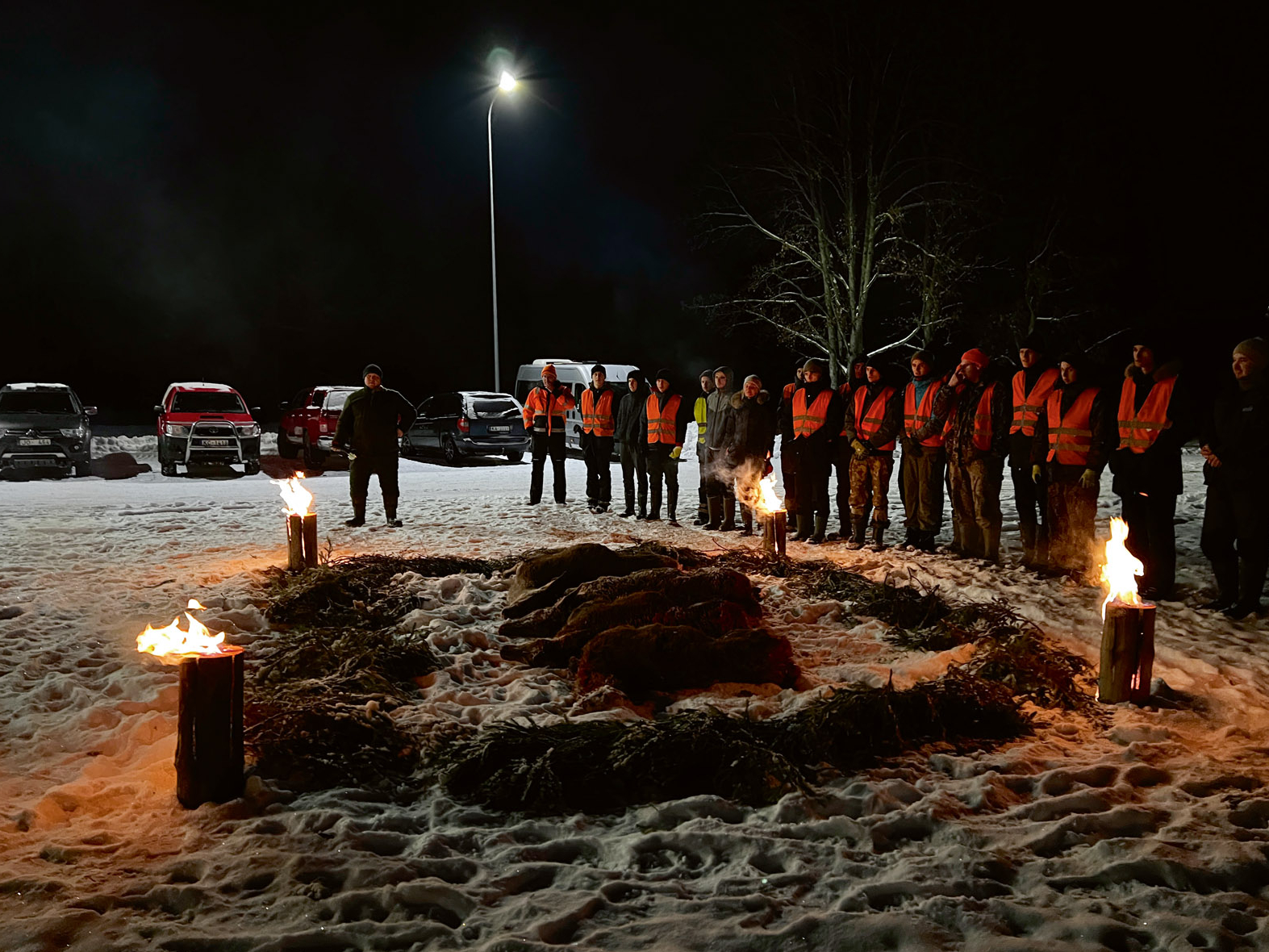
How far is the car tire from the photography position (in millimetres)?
22172

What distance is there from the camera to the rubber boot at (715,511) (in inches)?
457

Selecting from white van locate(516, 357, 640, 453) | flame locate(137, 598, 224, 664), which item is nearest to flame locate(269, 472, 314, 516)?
flame locate(137, 598, 224, 664)

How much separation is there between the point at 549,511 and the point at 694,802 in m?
9.28

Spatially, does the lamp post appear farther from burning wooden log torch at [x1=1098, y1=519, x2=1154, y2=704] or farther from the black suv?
burning wooden log torch at [x1=1098, y1=519, x2=1154, y2=704]

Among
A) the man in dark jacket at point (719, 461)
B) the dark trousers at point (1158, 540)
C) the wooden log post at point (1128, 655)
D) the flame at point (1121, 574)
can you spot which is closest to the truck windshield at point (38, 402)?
the man in dark jacket at point (719, 461)

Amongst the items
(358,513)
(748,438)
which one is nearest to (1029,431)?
(748,438)

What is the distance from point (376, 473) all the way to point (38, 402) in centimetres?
1117

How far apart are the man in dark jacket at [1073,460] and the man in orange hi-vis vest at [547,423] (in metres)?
6.60

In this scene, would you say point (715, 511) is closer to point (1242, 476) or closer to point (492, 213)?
point (1242, 476)

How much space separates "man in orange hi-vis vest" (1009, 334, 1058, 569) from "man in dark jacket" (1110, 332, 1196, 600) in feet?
3.33

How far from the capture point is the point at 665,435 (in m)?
12.1

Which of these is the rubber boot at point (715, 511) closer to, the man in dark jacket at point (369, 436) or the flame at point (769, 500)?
the flame at point (769, 500)

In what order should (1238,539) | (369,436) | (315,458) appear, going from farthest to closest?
(315,458) → (369,436) → (1238,539)

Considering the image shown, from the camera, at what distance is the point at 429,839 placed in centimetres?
358
